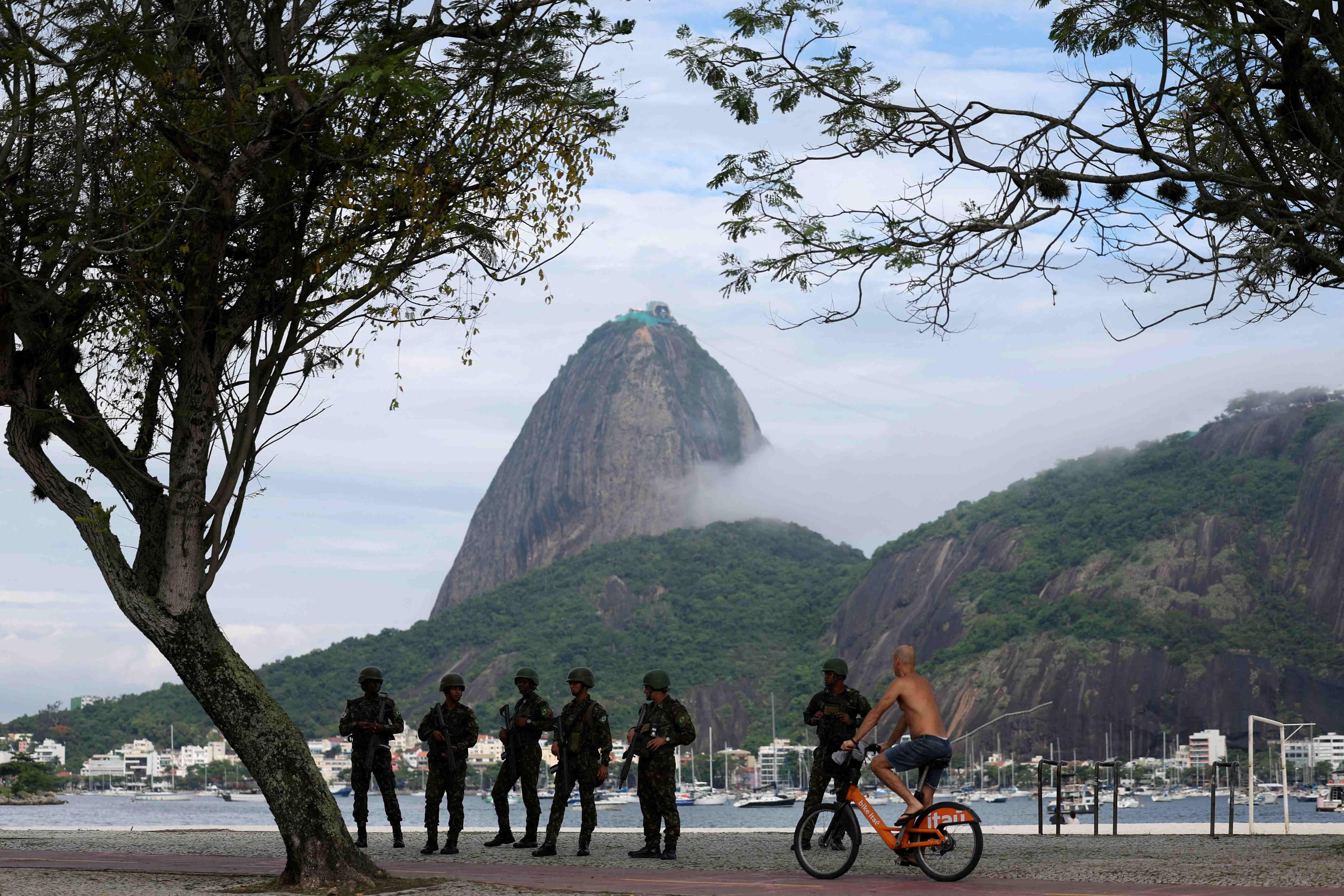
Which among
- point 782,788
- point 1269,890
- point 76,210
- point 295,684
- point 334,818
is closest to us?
point 1269,890

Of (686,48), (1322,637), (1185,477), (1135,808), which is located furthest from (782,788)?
(686,48)

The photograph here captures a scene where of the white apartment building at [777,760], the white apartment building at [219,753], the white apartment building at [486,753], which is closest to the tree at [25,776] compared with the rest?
the white apartment building at [486,753]

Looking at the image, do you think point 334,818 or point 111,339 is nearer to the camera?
point 334,818

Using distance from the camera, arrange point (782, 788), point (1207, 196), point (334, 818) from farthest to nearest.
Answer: point (782, 788), point (1207, 196), point (334, 818)

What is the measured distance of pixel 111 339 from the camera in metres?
11.0

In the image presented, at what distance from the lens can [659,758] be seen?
12.1 meters

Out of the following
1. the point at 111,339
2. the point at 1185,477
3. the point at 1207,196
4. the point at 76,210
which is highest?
the point at 1185,477

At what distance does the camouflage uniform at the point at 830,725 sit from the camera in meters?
12.0

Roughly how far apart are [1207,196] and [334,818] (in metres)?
8.31

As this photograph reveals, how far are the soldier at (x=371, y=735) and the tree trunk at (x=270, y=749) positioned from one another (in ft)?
12.9

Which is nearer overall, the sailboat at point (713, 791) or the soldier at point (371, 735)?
the soldier at point (371, 735)

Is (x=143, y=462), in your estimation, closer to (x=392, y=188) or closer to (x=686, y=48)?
(x=392, y=188)

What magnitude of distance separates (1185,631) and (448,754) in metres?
145

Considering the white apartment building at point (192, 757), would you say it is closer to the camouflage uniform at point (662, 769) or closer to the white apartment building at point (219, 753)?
the white apartment building at point (219, 753)
